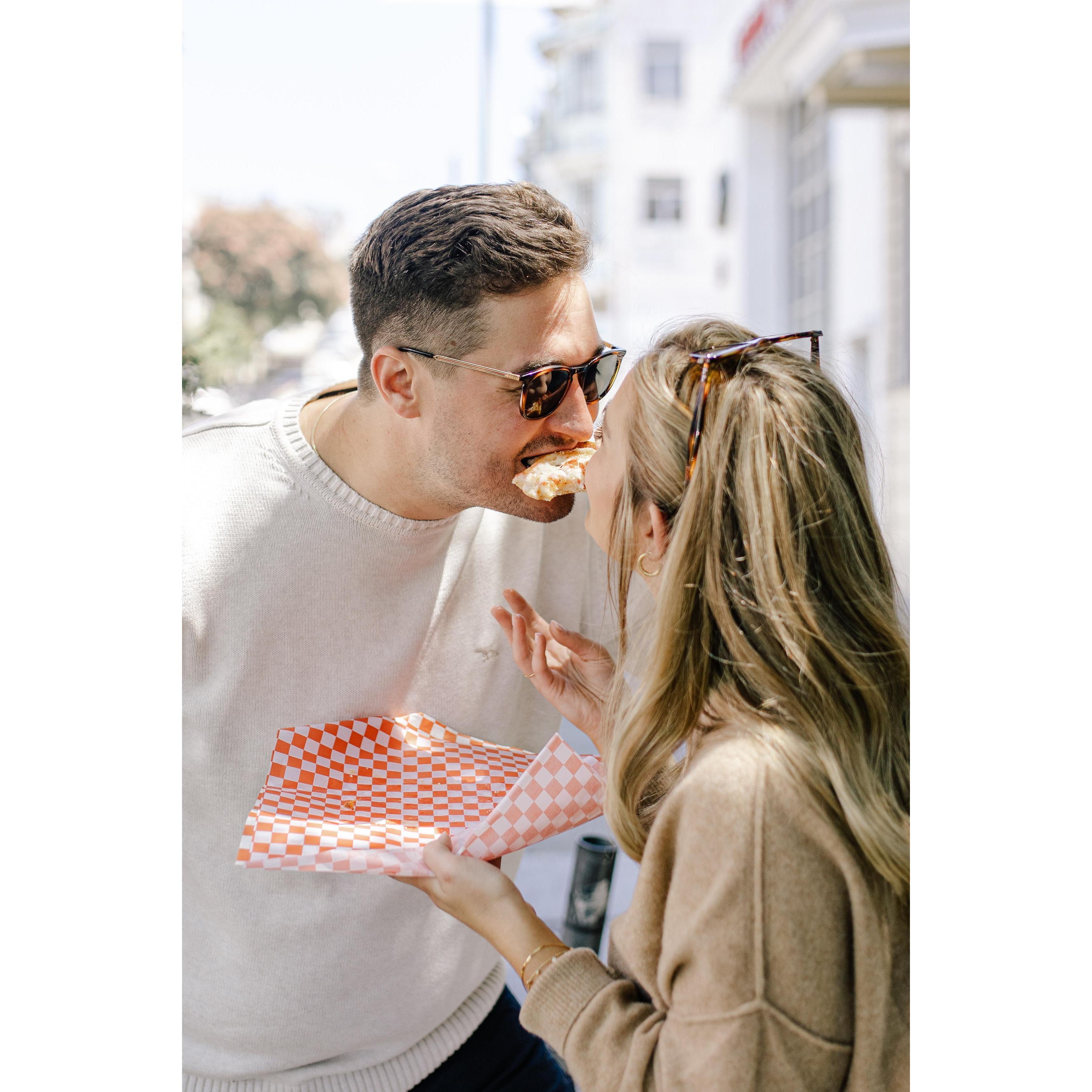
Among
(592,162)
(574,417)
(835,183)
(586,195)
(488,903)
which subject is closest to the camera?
(488,903)

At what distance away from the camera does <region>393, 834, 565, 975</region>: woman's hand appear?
4.85 ft

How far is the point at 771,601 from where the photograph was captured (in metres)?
1.36

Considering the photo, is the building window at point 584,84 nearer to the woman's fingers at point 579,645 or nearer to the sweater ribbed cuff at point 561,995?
the woman's fingers at point 579,645

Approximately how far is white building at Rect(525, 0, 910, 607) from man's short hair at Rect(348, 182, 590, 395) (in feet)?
0.56

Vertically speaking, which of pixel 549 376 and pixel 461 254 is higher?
pixel 461 254

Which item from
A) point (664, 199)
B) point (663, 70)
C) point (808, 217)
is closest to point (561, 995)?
point (808, 217)

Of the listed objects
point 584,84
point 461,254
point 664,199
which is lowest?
point 461,254

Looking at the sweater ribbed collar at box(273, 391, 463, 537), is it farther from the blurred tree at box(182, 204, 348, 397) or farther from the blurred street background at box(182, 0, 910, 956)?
the blurred tree at box(182, 204, 348, 397)

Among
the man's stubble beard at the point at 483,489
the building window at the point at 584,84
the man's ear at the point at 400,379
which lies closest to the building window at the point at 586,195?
the building window at the point at 584,84

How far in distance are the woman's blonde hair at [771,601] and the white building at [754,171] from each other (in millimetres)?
177

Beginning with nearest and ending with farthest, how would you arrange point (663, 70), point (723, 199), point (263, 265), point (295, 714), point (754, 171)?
point (295, 714) < point (754, 171) < point (723, 199) < point (263, 265) < point (663, 70)

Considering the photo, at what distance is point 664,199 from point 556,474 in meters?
19.7

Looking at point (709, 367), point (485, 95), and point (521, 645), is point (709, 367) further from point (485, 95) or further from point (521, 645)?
point (485, 95)

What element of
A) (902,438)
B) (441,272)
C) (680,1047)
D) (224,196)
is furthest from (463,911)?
(224,196)
